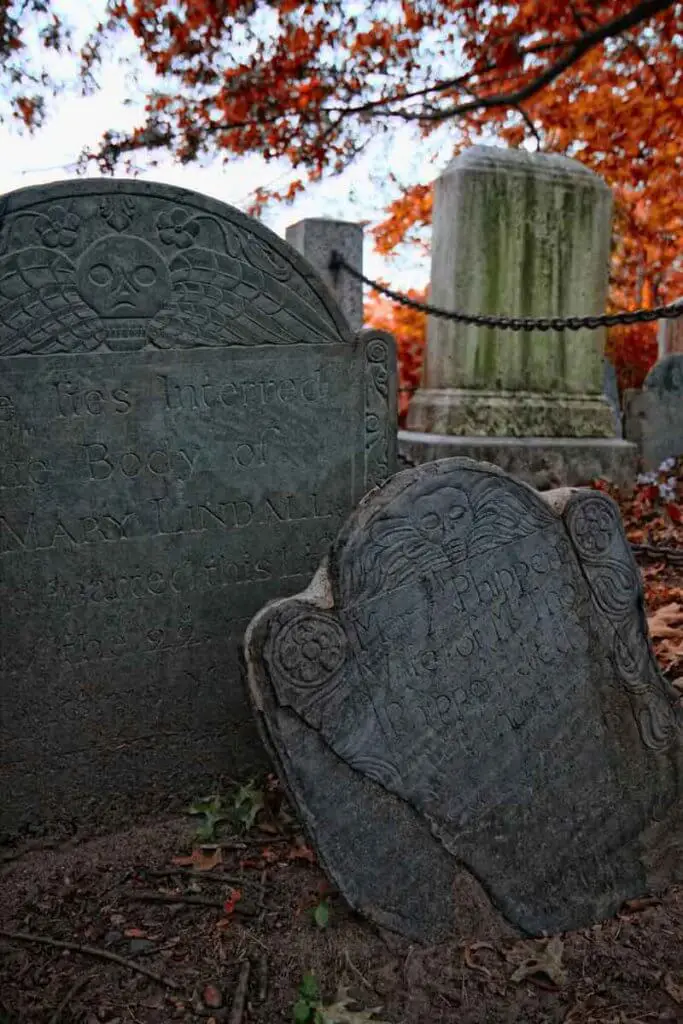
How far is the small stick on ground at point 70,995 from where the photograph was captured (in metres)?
2.14

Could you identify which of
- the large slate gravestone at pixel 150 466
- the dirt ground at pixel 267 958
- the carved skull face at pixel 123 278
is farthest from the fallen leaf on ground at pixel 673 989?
the carved skull face at pixel 123 278

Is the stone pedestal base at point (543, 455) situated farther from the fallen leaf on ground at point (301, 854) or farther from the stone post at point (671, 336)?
the stone post at point (671, 336)

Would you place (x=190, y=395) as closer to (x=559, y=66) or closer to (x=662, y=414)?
(x=662, y=414)

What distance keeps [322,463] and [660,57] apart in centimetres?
885

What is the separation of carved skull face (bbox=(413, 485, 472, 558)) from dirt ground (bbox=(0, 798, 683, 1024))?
1.11 m

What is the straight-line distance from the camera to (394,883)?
2.38 m

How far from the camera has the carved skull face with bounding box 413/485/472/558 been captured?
246 cm

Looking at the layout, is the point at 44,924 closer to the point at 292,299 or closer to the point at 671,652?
the point at 292,299

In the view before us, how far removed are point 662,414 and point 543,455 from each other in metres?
1.47

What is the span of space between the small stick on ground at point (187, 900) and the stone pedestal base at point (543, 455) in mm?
4115

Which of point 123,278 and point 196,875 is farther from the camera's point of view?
point 123,278

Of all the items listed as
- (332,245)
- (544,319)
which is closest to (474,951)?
(544,319)

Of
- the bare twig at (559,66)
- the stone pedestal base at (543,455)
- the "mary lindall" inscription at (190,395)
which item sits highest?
the bare twig at (559,66)

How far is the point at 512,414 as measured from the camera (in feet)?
21.9
